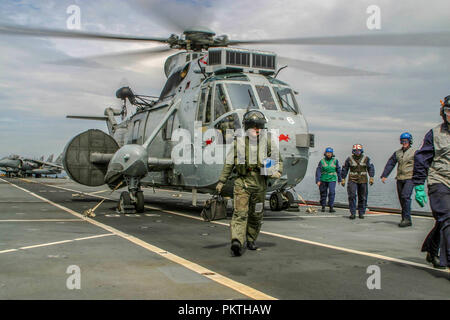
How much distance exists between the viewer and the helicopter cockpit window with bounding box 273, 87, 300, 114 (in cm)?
1134

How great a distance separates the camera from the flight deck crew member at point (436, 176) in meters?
5.50

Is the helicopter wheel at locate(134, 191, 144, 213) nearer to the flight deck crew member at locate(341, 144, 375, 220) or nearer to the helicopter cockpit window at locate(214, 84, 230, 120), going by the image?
the helicopter cockpit window at locate(214, 84, 230, 120)

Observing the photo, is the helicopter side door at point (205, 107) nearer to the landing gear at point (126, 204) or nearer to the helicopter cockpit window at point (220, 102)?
the helicopter cockpit window at point (220, 102)

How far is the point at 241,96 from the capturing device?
11023 mm

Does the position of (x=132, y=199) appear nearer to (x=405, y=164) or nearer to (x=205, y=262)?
(x=205, y=262)

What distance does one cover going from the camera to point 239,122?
10.4 metres

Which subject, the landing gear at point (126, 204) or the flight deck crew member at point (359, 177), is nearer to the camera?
the flight deck crew member at point (359, 177)

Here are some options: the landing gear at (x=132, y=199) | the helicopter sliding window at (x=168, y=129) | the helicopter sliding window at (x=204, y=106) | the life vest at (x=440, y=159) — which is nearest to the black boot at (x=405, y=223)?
the life vest at (x=440, y=159)

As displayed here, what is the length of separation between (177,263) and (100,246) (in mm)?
1765

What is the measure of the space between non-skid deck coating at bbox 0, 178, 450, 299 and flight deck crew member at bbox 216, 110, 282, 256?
0.39 m

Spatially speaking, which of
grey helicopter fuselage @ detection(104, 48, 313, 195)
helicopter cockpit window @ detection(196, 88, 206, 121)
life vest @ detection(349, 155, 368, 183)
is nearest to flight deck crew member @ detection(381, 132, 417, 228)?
life vest @ detection(349, 155, 368, 183)

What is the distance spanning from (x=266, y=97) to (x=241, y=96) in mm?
648
